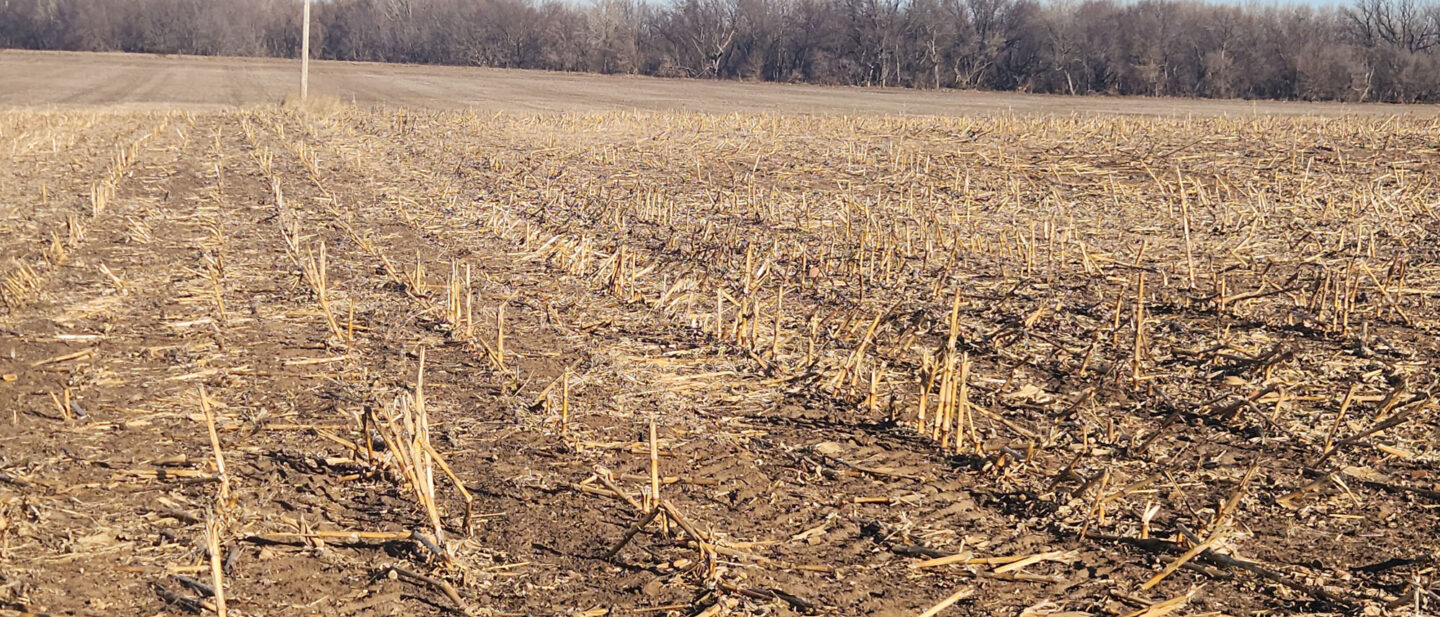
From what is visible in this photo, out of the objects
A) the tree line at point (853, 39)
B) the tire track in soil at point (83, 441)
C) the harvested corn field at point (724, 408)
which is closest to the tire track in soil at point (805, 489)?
the harvested corn field at point (724, 408)

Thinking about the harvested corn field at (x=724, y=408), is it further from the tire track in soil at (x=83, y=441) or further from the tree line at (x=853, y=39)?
the tree line at (x=853, y=39)

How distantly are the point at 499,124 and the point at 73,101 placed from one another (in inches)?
840

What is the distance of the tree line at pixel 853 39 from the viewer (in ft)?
204

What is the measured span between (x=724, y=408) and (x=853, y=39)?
238 ft

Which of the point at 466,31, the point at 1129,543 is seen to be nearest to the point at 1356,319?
the point at 1129,543

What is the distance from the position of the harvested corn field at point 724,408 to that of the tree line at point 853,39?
5468 cm

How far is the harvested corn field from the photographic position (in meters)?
4.14

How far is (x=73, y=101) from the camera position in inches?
1569

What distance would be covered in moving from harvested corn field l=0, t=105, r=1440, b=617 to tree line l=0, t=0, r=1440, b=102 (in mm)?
54676

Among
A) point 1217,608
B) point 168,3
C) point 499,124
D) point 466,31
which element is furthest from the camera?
point 168,3

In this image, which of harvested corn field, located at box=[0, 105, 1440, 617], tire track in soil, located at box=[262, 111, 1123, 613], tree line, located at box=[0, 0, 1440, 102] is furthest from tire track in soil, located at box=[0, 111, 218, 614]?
tree line, located at box=[0, 0, 1440, 102]

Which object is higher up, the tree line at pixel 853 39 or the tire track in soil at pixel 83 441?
the tree line at pixel 853 39

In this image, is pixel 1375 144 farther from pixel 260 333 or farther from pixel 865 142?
pixel 260 333

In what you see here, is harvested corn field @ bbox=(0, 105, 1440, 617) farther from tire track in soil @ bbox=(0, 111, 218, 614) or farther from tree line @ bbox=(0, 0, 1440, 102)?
tree line @ bbox=(0, 0, 1440, 102)
